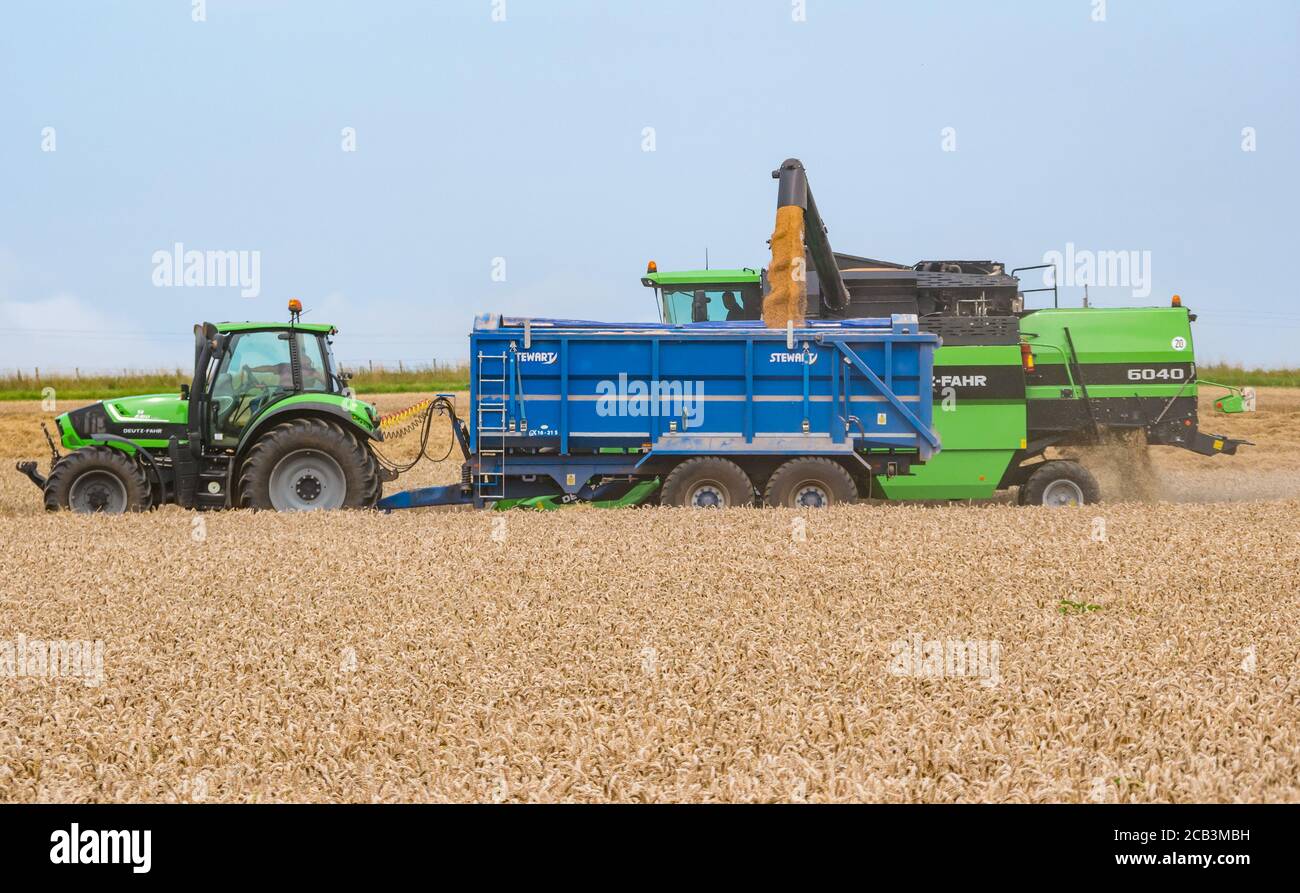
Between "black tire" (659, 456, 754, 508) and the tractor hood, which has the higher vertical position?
the tractor hood

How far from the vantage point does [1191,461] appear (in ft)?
71.4

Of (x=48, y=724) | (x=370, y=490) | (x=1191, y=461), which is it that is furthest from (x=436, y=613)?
(x=1191, y=461)

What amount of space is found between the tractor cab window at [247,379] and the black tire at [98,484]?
92 centimetres

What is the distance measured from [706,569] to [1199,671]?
11.4 ft

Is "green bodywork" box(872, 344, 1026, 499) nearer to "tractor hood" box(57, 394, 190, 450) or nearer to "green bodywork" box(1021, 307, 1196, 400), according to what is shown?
"green bodywork" box(1021, 307, 1196, 400)

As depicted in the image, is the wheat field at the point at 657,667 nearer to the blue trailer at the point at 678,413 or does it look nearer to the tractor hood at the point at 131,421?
the blue trailer at the point at 678,413

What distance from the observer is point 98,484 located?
11.8 m

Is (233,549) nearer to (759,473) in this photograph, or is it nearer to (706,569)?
(706,569)

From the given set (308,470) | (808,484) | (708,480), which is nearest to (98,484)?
(308,470)

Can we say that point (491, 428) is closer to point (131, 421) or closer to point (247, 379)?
point (247, 379)

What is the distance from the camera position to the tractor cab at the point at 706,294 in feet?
45.9

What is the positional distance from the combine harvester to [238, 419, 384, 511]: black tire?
13.6 ft

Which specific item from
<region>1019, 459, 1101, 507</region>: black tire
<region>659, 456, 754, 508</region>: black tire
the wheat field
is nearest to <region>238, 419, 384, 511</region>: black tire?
the wheat field

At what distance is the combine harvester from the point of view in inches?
521
